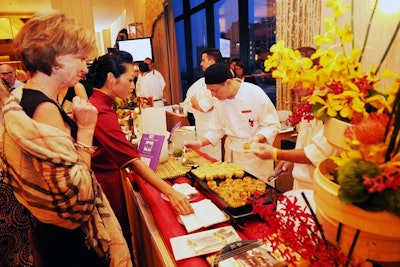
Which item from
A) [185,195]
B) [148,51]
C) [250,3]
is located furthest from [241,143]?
[148,51]

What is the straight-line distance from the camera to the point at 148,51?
7.50m

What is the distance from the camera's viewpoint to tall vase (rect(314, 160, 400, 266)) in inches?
20.5

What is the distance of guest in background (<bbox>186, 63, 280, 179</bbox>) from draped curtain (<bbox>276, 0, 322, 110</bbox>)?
1.16 m

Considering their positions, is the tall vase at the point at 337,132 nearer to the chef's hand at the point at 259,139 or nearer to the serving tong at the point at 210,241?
the serving tong at the point at 210,241

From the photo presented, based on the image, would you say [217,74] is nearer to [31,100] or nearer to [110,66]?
[110,66]

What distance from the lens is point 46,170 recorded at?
3.11 feet

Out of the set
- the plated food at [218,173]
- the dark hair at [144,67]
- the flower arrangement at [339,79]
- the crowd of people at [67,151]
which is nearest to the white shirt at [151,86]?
the dark hair at [144,67]

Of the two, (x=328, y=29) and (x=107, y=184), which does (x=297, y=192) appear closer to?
(x=328, y=29)

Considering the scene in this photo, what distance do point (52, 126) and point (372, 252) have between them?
38.6 inches

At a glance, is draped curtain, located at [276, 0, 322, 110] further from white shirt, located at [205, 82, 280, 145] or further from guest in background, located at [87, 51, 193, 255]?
guest in background, located at [87, 51, 193, 255]

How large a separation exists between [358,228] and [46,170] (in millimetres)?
890

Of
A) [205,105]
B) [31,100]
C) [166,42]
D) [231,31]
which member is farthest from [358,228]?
[166,42]

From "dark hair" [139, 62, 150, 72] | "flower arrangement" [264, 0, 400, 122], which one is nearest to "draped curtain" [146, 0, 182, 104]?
"dark hair" [139, 62, 150, 72]

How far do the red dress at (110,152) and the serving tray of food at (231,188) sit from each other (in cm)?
40
